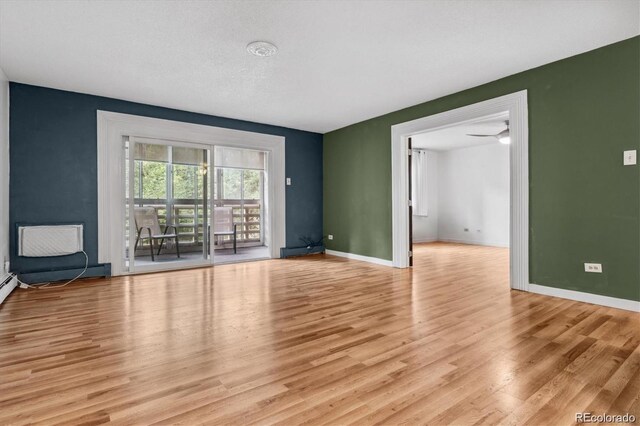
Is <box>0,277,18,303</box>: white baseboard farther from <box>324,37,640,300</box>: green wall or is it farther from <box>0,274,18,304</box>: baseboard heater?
<box>324,37,640,300</box>: green wall

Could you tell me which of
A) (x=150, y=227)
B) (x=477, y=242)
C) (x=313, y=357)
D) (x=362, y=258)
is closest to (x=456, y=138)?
(x=477, y=242)

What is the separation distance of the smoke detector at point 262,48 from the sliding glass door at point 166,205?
2.69m

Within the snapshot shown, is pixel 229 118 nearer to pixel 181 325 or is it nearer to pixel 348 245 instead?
pixel 348 245

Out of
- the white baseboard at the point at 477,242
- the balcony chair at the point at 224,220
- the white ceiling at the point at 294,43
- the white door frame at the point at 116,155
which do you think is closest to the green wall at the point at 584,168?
the white ceiling at the point at 294,43

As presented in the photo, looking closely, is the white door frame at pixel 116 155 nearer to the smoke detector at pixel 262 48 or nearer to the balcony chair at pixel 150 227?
the balcony chair at pixel 150 227

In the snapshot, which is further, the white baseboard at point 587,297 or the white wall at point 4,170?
the white wall at point 4,170

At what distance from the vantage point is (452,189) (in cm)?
948

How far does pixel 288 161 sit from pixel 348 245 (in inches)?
79.2

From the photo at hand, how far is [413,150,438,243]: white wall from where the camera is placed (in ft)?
31.0

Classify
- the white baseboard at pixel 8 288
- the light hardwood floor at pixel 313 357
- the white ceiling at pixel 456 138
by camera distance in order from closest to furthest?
the light hardwood floor at pixel 313 357 → the white baseboard at pixel 8 288 → the white ceiling at pixel 456 138

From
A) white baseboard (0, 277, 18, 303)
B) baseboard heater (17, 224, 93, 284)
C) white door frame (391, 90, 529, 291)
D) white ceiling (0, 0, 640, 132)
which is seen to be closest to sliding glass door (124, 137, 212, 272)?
baseboard heater (17, 224, 93, 284)

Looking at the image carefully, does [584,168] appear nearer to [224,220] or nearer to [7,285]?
[7,285]

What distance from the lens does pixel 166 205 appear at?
5418 mm

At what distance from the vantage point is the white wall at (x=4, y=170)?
152 inches
